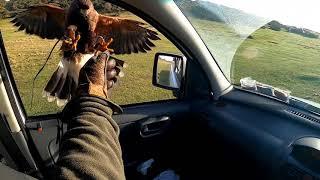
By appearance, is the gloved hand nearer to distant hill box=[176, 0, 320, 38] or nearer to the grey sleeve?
the grey sleeve

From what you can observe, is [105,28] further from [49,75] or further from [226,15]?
[226,15]

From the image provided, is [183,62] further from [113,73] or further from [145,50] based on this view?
[113,73]

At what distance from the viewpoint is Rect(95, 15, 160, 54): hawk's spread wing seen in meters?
2.20

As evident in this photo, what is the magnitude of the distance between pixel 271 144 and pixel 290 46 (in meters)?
0.66

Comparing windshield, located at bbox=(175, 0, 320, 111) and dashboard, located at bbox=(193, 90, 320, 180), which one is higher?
windshield, located at bbox=(175, 0, 320, 111)

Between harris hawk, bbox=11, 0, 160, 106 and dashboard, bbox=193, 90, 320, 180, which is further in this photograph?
dashboard, bbox=193, 90, 320, 180

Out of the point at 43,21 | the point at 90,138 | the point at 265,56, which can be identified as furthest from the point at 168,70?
the point at 90,138

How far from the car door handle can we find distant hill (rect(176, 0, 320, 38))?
0.73m

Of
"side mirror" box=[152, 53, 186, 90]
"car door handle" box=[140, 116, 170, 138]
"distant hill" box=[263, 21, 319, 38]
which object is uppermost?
"distant hill" box=[263, 21, 319, 38]

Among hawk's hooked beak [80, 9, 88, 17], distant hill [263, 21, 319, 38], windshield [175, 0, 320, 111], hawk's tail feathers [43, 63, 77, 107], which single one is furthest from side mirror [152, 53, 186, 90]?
hawk's hooked beak [80, 9, 88, 17]

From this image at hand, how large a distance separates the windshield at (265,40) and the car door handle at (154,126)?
0.53 m

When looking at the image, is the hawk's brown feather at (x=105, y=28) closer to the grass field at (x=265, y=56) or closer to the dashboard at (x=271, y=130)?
the grass field at (x=265, y=56)

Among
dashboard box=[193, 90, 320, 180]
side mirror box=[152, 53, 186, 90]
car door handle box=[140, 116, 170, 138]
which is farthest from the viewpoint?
car door handle box=[140, 116, 170, 138]

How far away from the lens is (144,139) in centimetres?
289
